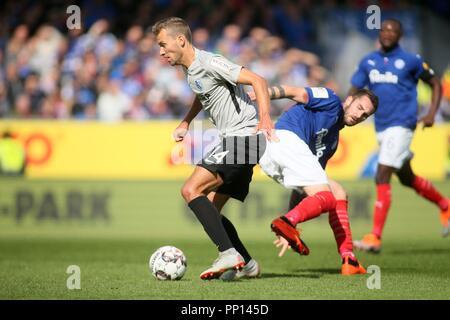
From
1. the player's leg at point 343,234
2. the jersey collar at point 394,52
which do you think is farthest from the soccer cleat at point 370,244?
the player's leg at point 343,234

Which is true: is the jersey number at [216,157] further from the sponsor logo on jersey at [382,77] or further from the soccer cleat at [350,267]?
the sponsor logo on jersey at [382,77]

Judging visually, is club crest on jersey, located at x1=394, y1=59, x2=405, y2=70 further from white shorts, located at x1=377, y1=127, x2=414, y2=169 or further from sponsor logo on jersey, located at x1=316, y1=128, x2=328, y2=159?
sponsor logo on jersey, located at x1=316, y1=128, x2=328, y2=159

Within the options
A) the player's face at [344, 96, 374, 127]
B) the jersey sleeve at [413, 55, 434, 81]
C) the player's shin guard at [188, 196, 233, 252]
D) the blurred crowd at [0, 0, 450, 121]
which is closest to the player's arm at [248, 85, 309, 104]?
the player's face at [344, 96, 374, 127]

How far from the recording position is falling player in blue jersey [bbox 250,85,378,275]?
790 centimetres

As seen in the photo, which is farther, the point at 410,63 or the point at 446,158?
the point at 446,158

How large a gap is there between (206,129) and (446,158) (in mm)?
3857

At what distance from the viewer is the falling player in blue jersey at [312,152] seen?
790 cm

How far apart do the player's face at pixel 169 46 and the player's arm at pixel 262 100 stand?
24.1 inches

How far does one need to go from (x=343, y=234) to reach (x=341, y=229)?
50mm

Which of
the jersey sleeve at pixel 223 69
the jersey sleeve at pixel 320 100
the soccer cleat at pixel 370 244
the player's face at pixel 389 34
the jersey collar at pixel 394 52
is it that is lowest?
the soccer cleat at pixel 370 244

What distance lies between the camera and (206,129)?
14.8 m

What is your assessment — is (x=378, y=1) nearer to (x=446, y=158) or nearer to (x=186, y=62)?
(x=446, y=158)
